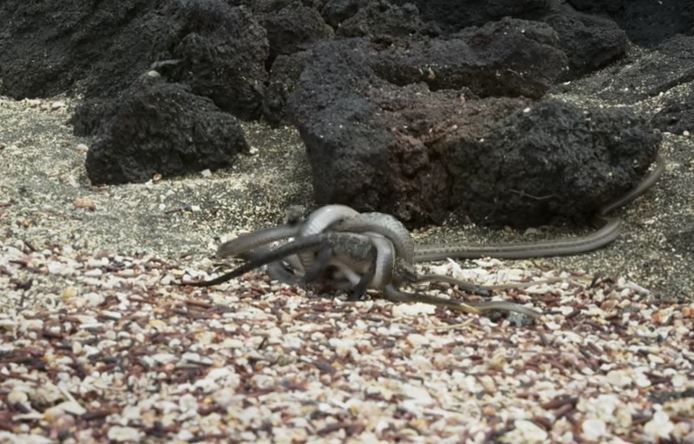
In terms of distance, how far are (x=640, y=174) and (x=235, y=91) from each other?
122 inches

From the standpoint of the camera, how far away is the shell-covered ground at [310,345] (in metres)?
3.28

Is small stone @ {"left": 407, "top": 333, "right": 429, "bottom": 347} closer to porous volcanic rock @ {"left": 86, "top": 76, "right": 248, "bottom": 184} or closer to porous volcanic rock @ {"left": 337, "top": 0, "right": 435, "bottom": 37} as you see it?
porous volcanic rock @ {"left": 86, "top": 76, "right": 248, "bottom": 184}

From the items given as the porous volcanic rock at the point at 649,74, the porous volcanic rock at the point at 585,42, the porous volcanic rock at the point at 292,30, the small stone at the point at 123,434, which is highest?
the porous volcanic rock at the point at 292,30

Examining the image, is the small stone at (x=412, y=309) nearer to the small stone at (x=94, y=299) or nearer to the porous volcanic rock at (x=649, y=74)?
the small stone at (x=94, y=299)

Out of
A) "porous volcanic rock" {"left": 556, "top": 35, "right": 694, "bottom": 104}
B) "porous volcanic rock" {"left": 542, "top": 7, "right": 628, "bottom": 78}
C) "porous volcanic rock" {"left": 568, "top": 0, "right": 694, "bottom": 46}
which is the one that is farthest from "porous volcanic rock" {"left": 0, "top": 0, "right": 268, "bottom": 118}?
"porous volcanic rock" {"left": 568, "top": 0, "right": 694, "bottom": 46}

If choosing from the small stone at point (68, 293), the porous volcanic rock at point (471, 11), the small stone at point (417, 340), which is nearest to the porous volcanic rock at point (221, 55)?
the porous volcanic rock at point (471, 11)

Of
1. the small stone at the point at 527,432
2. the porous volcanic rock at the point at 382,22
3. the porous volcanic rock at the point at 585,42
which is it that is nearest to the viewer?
the small stone at the point at 527,432

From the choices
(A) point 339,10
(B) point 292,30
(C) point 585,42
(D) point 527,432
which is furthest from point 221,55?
(D) point 527,432

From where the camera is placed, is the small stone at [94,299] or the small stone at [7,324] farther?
the small stone at [94,299]

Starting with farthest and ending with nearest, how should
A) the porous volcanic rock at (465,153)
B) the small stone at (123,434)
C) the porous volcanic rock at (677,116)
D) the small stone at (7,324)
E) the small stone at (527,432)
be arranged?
the porous volcanic rock at (677,116) < the porous volcanic rock at (465,153) < the small stone at (7,324) < the small stone at (527,432) < the small stone at (123,434)

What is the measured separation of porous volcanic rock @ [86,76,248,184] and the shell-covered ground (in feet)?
1.95

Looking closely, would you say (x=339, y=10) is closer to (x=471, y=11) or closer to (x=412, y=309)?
(x=471, y=11)

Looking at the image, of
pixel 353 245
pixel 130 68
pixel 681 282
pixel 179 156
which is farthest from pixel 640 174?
pixel 130 68

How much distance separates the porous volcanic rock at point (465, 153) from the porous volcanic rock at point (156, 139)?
87cm
